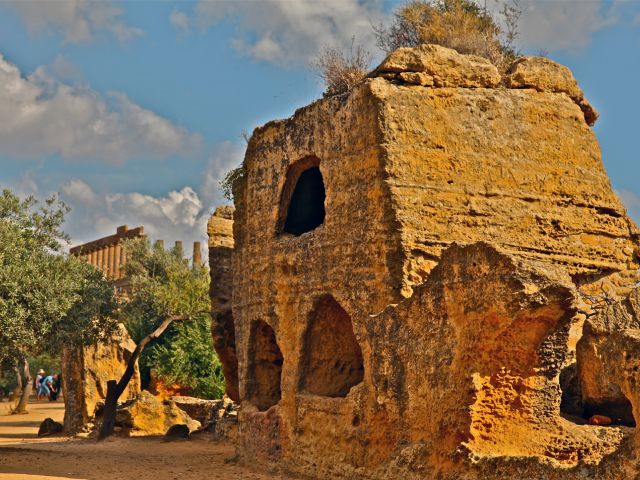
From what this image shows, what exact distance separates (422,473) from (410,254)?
123 inches

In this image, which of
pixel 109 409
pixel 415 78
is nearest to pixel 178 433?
pixel 109 409

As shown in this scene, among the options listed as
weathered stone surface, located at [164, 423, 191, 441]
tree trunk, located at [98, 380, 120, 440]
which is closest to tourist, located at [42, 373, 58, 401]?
tree trunk, located at [98, 380, 120, 440]

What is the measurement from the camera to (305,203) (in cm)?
1572

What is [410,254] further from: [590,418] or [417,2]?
[417,2]

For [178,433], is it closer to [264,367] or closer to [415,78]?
[264,367]

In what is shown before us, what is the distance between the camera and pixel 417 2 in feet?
53.9

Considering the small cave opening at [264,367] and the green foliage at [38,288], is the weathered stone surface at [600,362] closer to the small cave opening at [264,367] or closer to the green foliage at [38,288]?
the small cave opening at [264,367]

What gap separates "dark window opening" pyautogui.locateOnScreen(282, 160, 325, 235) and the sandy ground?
419 centimetres

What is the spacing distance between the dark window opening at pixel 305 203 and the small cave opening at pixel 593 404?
5305 mm

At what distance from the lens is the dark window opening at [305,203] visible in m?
15.6

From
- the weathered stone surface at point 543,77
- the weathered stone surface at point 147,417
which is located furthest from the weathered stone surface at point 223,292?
the weathered stone surface at point 543,77

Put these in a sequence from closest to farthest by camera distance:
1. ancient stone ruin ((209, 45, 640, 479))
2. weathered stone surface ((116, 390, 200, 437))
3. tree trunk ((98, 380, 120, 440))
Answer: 1. ancient stone ruin ((209, 45, 640, 479))
2. tree trunk ((98, 380, 120, 440))
3. weathered stone surface ((116, 390, 200, 437))

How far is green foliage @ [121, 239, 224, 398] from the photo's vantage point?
26.8 meters

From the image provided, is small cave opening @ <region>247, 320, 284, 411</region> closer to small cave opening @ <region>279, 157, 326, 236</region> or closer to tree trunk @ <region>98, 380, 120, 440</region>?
small cave opening @ <region>279, 157, 326, 236</region>
